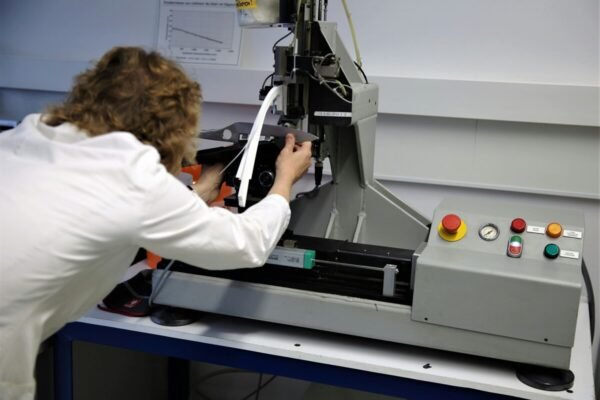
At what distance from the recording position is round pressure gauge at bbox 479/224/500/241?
127 cm

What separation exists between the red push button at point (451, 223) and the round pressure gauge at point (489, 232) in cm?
5

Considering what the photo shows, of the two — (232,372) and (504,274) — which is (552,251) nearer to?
(504,274)

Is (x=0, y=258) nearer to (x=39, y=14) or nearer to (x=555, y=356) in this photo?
(x=555, y=356)

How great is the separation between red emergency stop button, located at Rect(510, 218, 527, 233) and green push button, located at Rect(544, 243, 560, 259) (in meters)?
0.06

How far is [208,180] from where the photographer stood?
4.80ft

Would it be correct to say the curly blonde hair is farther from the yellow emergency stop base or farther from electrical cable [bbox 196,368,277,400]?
electrical cable [bbox 196,368,277,400]

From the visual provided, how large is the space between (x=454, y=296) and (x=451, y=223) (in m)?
0.17

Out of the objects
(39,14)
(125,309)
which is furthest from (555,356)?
(39,14)

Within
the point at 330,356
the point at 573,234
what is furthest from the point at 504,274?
the point at 330,356

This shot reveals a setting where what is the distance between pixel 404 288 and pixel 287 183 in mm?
343

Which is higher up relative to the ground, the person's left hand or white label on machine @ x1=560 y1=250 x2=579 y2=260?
the person's left hand

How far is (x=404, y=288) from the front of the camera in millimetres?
1293

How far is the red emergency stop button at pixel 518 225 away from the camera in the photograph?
1.26 meters

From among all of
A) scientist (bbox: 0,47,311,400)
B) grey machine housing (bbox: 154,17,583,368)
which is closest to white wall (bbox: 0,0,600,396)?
grey machine housing (bbox: 154,17,583,368)
